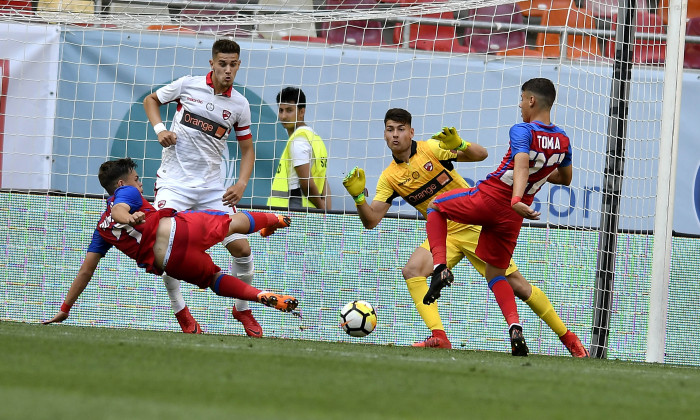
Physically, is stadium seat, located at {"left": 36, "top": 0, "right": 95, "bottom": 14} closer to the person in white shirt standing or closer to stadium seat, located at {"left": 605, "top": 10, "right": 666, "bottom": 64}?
the person in white shirt standing

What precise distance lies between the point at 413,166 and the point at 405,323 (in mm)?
1664

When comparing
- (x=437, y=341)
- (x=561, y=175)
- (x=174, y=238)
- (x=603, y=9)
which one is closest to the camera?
(x=174, y=238)

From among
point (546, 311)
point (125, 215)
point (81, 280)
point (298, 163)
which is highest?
point (298, 163)

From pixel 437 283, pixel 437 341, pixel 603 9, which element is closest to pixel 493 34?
pixel 603 9

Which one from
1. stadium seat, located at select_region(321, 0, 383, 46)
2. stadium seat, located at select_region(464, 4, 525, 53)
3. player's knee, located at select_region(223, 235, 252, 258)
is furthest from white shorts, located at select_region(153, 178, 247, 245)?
stadium seat, located at select_region(464, 4, 525, 53)

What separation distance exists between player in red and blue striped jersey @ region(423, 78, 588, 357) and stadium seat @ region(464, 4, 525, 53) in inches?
112

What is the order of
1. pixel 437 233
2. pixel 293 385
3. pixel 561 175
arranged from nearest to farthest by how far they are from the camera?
pixel 293 385
pixel 437 233
pixel 561 175

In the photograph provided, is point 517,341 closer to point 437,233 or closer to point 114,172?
point 437,233

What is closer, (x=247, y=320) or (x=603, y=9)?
(x=247, y=320)

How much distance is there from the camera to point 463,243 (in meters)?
7.06

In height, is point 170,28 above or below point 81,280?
above

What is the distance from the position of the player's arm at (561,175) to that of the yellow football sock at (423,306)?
1209 millimetres

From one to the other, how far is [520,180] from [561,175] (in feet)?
2.28

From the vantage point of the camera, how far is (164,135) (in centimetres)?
657
